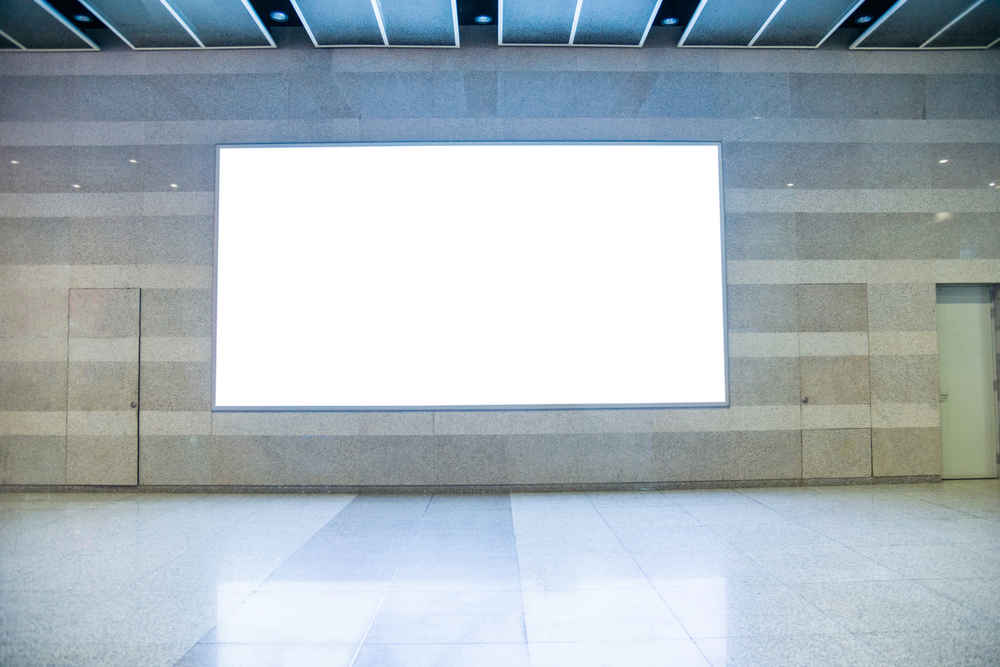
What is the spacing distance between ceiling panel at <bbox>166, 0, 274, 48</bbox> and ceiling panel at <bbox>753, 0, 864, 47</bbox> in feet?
24.3

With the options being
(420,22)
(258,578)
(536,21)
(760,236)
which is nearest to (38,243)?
(420,22)

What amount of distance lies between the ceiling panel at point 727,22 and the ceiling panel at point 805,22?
19 cm

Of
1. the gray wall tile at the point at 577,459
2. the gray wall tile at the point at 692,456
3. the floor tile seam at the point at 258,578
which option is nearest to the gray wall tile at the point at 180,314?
the floor tile seam at the point at 258,578

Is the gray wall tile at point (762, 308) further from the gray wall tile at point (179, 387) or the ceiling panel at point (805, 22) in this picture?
the gray wall tile at point (179, 387)

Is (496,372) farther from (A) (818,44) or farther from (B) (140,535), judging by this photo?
(A) (818,44)

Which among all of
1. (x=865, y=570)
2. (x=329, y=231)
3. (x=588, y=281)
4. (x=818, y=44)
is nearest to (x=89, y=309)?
(x=329, y=231)

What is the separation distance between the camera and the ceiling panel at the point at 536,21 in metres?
8.77

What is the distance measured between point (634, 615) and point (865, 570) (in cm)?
255

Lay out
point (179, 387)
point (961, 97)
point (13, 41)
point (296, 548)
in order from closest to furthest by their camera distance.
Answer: point (296, 548) < point (13, 41) < point (179, 387) < point (961, 97)

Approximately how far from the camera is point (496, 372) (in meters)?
9.61

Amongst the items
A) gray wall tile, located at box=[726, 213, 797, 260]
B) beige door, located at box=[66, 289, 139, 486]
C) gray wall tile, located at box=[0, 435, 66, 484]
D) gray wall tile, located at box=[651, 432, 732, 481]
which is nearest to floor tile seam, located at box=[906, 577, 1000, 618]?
gray wall tile, located at box=[651, 432, 732, 481]

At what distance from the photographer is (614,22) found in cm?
918

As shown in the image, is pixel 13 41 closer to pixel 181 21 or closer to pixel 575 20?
pixel 181 21

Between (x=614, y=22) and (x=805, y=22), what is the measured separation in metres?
2.78
